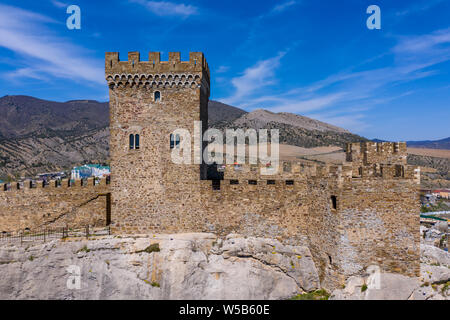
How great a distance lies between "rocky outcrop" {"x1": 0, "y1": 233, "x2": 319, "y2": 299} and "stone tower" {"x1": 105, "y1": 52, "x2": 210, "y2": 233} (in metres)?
1.33

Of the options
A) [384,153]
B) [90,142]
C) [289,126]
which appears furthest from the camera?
[90,142]

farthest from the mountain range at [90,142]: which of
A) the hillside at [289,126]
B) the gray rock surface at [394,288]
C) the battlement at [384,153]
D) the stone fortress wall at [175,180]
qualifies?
the gray rock surface at [394,288]

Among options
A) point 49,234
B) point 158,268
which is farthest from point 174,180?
point 49,234

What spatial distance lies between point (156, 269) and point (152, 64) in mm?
11270

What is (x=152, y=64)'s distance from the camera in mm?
18547

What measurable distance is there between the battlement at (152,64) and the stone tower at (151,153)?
1.83 ft

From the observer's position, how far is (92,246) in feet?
58.9

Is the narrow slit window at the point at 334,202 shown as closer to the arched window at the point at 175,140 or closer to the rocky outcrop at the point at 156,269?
the rocky outcrop at the point at 156,269

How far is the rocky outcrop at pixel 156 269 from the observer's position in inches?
685

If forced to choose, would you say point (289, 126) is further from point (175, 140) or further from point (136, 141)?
point (136, 141)

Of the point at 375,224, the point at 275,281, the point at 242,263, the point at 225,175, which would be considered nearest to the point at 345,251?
the point at 375,224

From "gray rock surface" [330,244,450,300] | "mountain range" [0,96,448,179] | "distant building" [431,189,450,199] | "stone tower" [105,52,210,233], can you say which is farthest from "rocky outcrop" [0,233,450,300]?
"distant building" [431,189,450,199]
